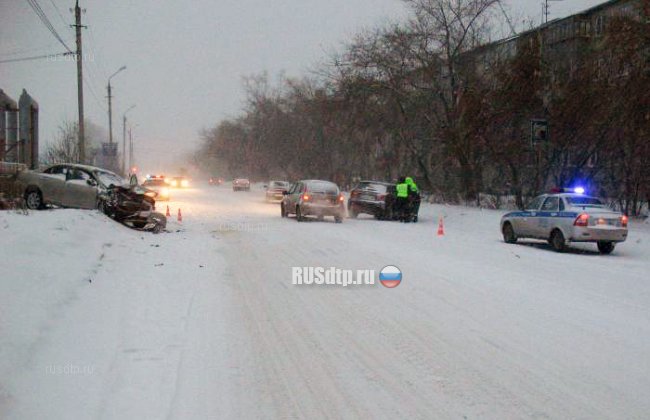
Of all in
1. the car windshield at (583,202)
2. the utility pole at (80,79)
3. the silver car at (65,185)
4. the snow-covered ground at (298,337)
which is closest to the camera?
the snow-covered ground at (298,337)

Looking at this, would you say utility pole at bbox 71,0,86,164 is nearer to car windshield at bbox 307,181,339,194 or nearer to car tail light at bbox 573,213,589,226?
car windshield at bbox 307,181,339,194

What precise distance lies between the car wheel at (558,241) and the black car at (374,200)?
10.4 metres

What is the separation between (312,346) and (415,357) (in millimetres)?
1145

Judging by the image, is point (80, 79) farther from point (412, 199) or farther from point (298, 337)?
point (298, 337)

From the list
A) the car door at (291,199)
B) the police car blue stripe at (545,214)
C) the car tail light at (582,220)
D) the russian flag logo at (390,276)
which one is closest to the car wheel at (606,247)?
the car tail light at (582,220)

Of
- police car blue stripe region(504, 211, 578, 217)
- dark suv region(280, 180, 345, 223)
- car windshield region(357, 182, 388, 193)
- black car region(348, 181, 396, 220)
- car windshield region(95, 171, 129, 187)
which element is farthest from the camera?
car windshield region(357, 182, 388, 193)

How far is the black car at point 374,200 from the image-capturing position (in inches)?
1032

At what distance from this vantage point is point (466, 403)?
486 centimetres

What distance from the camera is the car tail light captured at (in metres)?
15.1

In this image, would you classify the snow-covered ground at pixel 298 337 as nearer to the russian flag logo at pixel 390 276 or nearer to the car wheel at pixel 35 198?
the russian flag logo at pixel 390 276

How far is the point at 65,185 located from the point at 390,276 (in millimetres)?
12699

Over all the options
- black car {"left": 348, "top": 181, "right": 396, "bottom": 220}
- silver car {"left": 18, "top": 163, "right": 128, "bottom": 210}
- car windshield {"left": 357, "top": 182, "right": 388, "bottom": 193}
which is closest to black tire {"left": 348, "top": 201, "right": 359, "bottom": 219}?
black car {"left": 348, "top": 181, "right": 396, "bottom": 220}

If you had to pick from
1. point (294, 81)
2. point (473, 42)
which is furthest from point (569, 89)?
point (294, 81)

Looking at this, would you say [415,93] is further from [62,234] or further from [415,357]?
[415,357]
